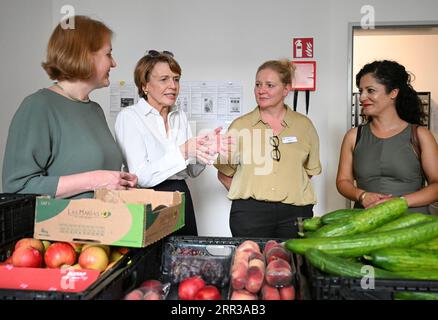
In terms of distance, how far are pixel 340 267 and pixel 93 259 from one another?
682 millimetres

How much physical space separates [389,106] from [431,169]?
0.41 meters

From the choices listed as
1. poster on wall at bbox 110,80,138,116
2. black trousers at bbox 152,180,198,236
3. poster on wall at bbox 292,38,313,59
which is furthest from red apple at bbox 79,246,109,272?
poster on wall at bbox 292,38,313,59

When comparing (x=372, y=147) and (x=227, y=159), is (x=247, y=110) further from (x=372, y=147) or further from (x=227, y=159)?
(x=372, y=147)

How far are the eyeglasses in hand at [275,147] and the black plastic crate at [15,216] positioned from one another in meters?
1.34

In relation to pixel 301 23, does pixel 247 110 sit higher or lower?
lower

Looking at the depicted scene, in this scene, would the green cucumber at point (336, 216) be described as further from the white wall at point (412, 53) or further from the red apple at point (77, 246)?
the white wall at point (412, 53)

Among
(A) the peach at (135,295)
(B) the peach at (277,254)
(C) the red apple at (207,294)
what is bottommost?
(C) the red apple at (207,294)

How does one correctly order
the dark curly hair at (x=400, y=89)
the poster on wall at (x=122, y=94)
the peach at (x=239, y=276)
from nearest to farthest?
the peach at (x=239, y=276)
the dark curly hair at (x=400, y=89)
the poster on wall at (x=122, y=94)

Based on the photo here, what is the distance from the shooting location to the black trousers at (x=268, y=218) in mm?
2229

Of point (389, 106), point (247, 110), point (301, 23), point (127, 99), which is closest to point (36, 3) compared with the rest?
point (127, 99)

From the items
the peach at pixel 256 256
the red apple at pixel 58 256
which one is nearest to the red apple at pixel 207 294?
the peach at pixel 256 256

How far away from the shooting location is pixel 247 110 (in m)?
3.46

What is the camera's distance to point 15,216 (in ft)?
4.21

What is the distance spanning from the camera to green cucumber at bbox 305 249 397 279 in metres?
0.96
